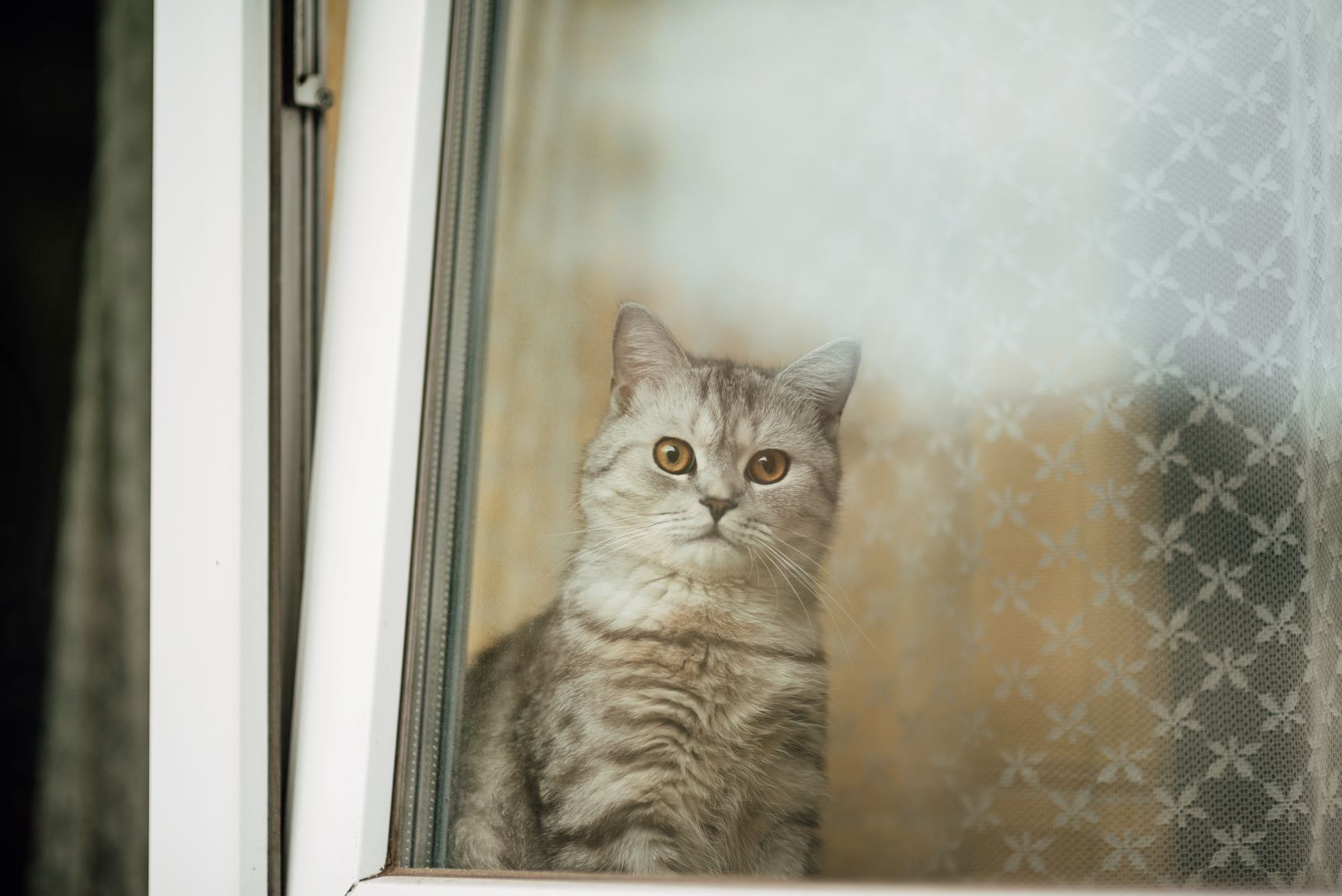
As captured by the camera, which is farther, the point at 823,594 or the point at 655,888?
the point at 823,594

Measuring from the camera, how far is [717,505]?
971 mm

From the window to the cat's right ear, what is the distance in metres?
0.02

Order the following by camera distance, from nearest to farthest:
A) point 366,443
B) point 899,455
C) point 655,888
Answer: point 655,888 < point 366,443 < point 899,455

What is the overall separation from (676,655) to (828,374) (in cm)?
38

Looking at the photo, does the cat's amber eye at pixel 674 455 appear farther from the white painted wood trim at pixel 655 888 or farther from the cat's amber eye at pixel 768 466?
the white painted wood trim at pixel 655 888

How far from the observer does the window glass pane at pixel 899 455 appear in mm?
787

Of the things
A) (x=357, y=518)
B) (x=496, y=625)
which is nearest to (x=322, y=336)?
(x=357, y=518)

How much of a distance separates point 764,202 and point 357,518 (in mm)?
620

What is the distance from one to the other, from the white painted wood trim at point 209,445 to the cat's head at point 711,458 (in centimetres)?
37

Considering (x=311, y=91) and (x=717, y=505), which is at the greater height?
(x=311, y=91)

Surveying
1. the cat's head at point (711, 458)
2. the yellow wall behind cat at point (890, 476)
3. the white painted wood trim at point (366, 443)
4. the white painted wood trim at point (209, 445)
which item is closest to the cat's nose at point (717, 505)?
the cat's head at point (711, 458)

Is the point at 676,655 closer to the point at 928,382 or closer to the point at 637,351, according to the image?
the point at 637,351

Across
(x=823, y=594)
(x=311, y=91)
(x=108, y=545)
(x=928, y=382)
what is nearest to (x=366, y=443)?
(x=108, y=545)

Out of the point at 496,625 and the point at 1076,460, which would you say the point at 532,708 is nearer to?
the point at 496,625
